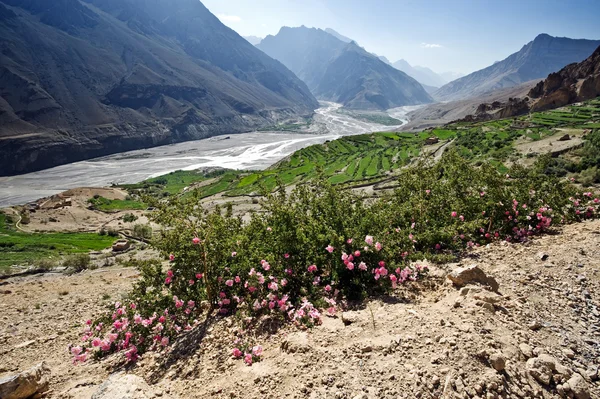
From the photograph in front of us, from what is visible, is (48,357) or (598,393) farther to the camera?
(48,357)

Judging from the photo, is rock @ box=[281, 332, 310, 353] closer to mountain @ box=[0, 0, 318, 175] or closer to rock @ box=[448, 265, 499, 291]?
rock @ box=[448, 265, 499, 291]

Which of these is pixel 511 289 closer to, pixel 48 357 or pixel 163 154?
pixel 48 357

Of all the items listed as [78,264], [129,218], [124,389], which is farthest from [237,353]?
[129,218]

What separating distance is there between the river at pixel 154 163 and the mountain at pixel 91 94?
7.57 m

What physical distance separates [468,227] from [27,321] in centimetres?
1425

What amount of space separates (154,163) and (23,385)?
10472 cm

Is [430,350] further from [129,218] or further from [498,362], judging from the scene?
[129,218]

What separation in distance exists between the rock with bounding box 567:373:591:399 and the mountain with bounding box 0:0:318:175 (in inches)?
4830

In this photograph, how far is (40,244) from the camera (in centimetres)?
3569

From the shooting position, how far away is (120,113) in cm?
12838

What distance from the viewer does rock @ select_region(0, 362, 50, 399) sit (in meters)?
4.86

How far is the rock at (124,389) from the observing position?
4.38m

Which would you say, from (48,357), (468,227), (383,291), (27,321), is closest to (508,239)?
(468,227)

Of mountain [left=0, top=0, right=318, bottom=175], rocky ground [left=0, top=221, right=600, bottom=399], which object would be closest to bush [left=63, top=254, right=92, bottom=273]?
rocky ground [left=0, top=221, right=600, bottom=399]
